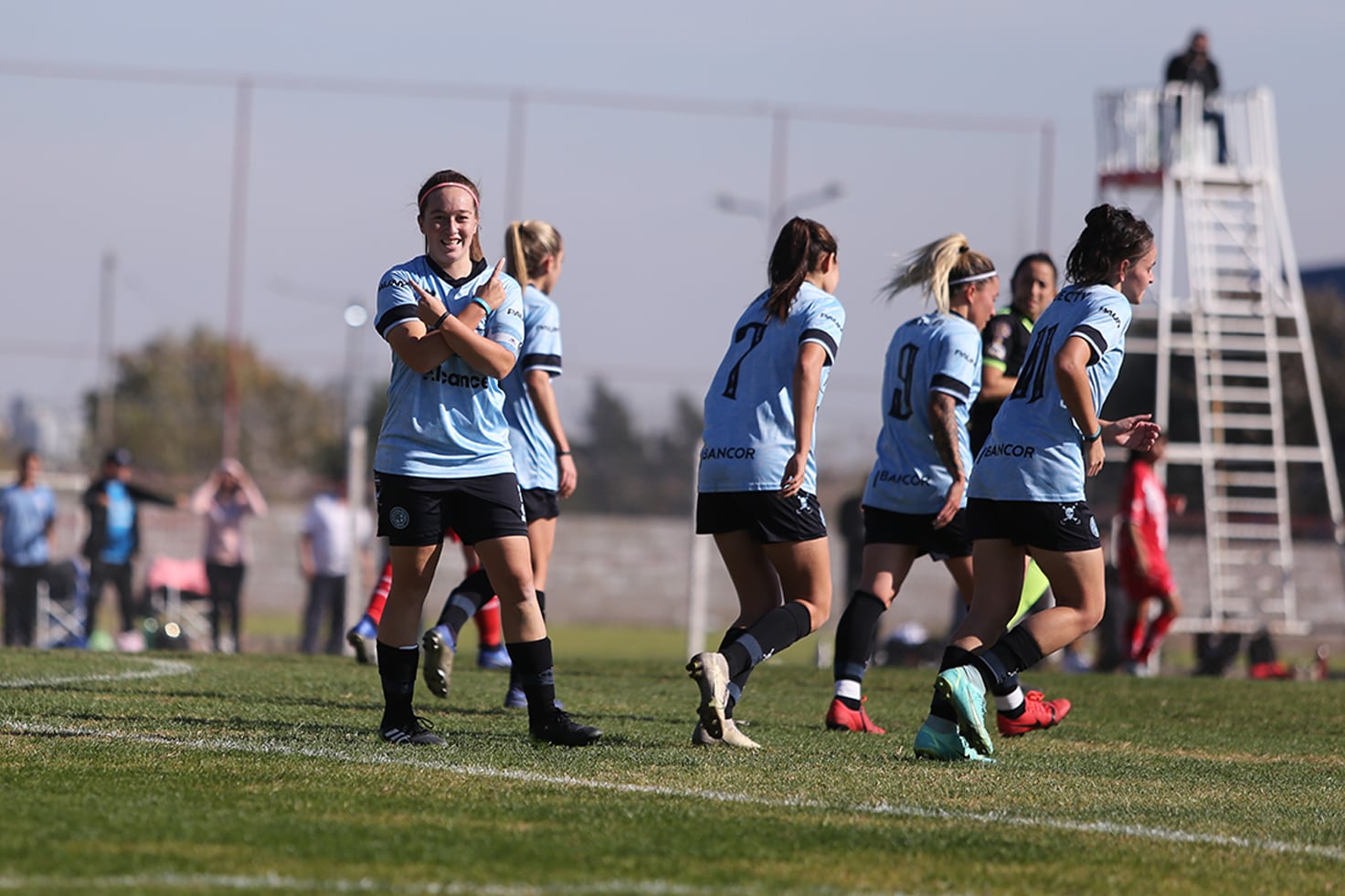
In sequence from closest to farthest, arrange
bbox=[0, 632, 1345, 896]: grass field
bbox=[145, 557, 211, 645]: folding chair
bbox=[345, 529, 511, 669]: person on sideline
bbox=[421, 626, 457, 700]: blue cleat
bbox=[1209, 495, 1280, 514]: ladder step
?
bbox=[0, 632, 1345, 896]: grass field, bbox=[421, 626, 457, 700]: blue cleat, bbox=[345, 529, 511, 669]: person on sideline, bbox=[145, 557, 211, 645]: folding chair, bbox=[1209, 495, 1280, 514]: ladder step

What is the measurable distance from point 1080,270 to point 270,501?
88.1 ft

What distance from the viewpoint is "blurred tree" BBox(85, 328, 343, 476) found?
3141 cm

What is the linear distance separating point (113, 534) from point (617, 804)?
13.0 meters

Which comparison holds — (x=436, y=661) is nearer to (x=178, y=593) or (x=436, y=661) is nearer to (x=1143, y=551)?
(x=1143, y=551)

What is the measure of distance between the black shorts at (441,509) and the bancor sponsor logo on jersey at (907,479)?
2072 millimetres

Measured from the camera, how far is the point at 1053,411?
245 inches

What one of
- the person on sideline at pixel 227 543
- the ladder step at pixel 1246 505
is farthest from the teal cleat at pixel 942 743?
the ladder step at pixel 1246 505

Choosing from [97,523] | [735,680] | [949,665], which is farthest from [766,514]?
[97,523]

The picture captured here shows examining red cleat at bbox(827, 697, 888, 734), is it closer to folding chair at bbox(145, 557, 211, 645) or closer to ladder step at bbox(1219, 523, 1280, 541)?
folding chair at bbox(145, 557, 211, 645)

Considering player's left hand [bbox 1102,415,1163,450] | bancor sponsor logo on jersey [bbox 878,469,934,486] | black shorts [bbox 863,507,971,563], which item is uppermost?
player's left hand [bbox 1102,415,1163,450]

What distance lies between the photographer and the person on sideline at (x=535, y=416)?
800 cm

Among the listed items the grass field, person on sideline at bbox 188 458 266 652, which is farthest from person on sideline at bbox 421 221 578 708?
person on sideline at bbox 188 458 266 652

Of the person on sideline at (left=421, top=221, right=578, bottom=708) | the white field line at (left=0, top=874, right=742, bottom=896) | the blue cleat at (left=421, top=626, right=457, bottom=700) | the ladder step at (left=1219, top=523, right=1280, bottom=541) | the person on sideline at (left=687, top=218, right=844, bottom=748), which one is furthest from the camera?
the ladder step at (left=1219, top=523, right=1280, bottom=541)

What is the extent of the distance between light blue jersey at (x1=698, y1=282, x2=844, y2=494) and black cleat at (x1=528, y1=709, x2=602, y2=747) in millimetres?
1024
